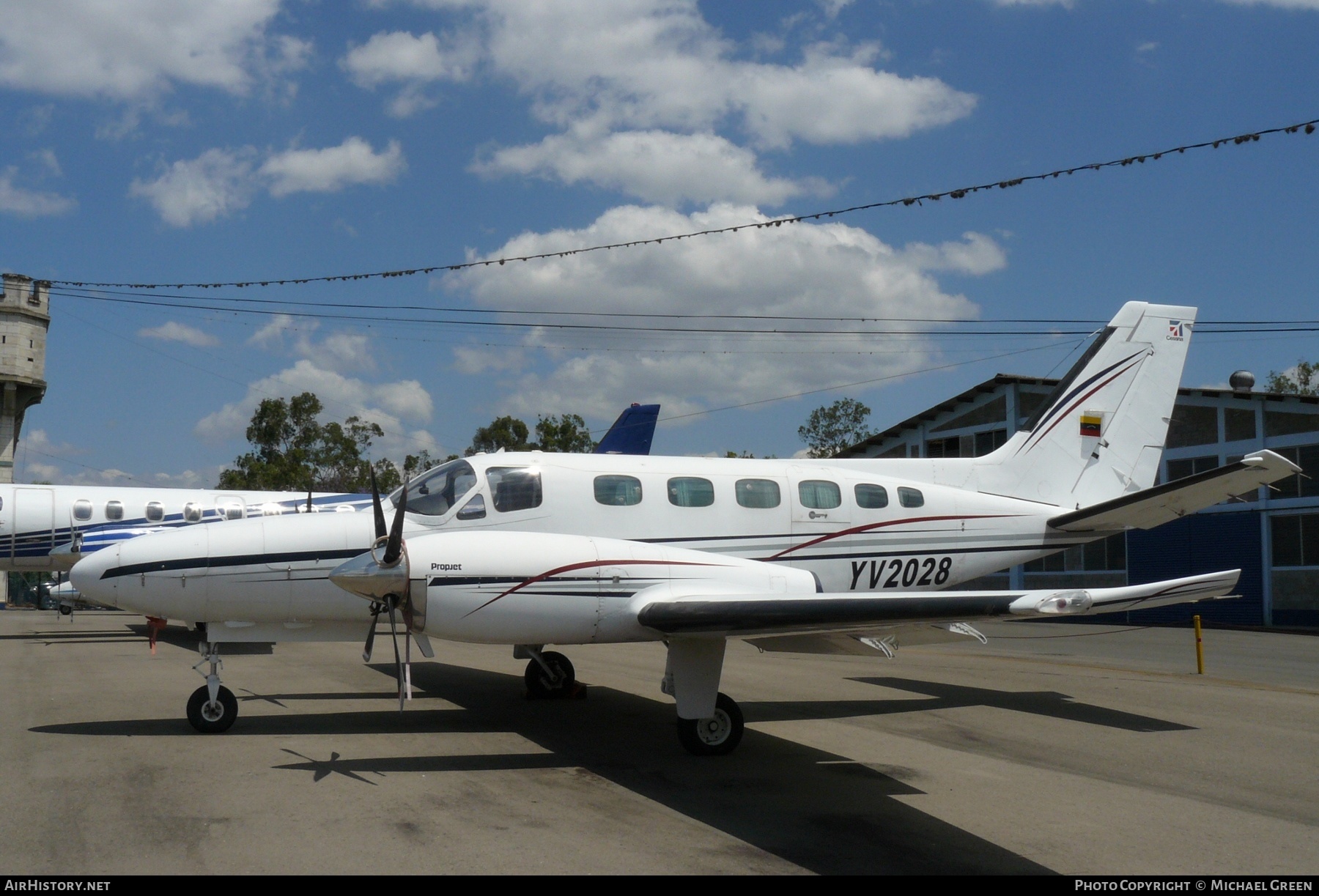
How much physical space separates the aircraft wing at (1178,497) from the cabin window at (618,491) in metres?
5.44

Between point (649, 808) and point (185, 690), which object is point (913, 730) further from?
point (185, 690)

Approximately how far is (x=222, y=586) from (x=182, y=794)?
245cm

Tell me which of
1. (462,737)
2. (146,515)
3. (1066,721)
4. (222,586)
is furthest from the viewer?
(146,515)

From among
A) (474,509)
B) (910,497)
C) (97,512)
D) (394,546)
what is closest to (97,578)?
(394,546)

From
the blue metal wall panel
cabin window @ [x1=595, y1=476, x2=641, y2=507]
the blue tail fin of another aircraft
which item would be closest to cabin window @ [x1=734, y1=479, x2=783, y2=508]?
cabin window @ [x1=595, y1=476, x2=641, y2=507]

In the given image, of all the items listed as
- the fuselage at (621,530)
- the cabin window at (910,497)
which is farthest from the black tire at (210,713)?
the cabin window at (910,497)

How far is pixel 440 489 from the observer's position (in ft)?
31.5

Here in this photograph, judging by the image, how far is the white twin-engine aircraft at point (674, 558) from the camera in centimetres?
795

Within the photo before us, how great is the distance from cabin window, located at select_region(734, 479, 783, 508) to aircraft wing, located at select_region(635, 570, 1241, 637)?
7.78ft

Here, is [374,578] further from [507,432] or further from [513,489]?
[507,432]

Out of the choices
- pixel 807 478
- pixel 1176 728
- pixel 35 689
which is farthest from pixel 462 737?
pixel 1176 728

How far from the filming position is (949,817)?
22.2 ft

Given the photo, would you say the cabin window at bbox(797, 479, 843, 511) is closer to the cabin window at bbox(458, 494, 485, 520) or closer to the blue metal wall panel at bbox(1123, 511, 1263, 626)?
the cabin window at bbox(458, 494, 485, 520)
